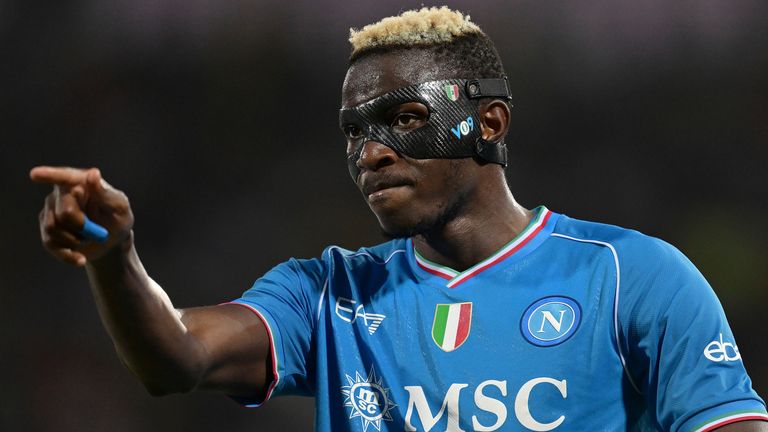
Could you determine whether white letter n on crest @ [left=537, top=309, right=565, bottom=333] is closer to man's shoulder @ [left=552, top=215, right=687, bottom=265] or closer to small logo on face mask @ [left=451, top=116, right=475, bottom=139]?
man's shoulder @ [left=552, top=215, right=687, bottom=265]

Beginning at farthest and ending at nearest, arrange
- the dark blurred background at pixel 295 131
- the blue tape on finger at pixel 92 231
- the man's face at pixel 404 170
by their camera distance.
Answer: the dark blurred background at pixel 295 131
the man's face at pixel 404 170
the blue tape on finger at pixel 92 231

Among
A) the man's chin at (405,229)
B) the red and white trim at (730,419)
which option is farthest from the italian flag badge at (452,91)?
the red and white trim at (730,419)

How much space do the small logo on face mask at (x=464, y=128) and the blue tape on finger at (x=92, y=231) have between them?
133 centimetres

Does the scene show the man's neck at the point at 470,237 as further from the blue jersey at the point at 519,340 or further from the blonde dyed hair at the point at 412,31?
the blonde dyed hair at the point at 412,31

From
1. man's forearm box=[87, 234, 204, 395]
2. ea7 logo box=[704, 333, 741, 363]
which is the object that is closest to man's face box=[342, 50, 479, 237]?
man's forearm box=[87, 234, 204, 395]

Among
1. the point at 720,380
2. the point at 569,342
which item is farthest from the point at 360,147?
the point at 720,380

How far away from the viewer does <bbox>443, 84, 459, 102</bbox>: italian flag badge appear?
9.76 feet

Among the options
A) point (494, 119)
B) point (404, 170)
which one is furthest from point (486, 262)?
point (494, 119)

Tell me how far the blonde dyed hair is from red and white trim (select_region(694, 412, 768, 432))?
1.38 meters

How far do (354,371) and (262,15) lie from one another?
4.36m

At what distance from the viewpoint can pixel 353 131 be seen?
298cm

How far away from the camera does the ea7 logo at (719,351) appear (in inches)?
97.6

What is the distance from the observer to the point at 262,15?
668cm

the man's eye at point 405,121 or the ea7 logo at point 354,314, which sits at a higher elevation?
the man's eye at point 405,121
